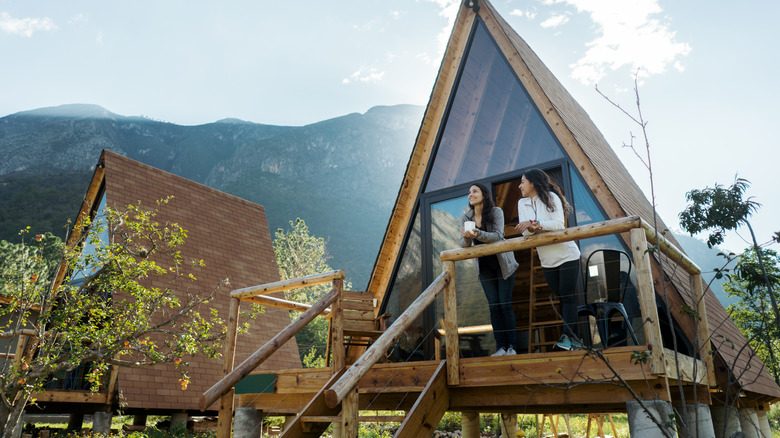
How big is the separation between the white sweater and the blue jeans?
397 millimetres

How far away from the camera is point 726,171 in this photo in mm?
5562

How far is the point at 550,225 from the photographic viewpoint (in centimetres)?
427

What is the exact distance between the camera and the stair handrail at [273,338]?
441cm

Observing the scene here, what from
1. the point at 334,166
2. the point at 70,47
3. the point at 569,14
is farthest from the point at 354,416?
the point at 334,166

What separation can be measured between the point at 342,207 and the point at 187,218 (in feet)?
184

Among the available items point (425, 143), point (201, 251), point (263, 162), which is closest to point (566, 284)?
point (425, 143)

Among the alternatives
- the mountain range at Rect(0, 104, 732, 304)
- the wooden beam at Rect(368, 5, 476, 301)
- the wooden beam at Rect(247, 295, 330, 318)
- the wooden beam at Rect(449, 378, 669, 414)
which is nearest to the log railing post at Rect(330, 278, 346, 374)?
the wooden beam at Rect(247, 295, 330, 318)

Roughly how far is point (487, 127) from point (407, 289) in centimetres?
233

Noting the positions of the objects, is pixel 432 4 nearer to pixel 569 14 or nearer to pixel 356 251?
pixel 569 14

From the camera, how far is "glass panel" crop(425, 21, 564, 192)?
648 centimetres

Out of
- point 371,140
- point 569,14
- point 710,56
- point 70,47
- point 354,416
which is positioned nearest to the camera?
point 354,416

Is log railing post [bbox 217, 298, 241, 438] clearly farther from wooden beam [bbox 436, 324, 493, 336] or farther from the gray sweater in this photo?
the gray sweater

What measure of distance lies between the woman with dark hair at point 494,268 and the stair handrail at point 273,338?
129 cm

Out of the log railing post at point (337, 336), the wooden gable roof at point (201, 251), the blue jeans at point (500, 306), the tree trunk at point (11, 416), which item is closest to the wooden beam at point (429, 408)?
the blue jeans at point (500, 306)
